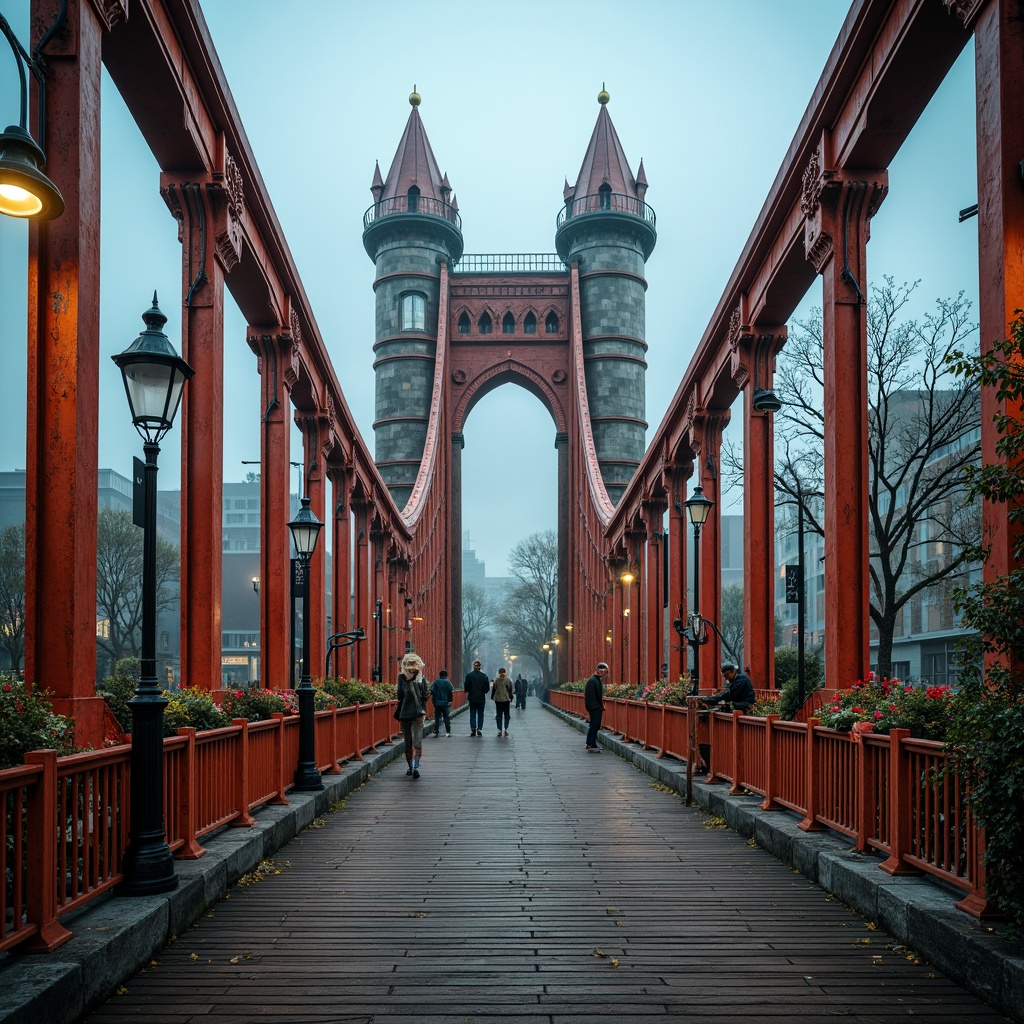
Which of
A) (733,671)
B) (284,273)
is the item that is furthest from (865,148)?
(284,273)

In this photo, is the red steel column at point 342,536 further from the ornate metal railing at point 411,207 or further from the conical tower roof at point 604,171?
the conical tower roof at point 604,171

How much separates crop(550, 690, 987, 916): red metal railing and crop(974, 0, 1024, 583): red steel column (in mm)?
1675

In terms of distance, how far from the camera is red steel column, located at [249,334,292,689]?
1819 cm

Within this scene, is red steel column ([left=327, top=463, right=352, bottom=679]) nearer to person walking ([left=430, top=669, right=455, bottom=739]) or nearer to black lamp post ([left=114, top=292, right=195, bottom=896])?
person walking ([left=430, top=669, right=455, bottom=739])

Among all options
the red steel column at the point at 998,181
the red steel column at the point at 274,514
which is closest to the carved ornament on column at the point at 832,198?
the red steel column at the point at 998,181

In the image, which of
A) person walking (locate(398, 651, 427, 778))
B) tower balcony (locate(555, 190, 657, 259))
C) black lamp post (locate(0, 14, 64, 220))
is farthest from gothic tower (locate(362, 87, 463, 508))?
black lamp post (locate(0, 14, 64, 220))

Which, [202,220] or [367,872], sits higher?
[202,220]

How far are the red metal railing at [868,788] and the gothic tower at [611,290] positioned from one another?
46606 millimetres

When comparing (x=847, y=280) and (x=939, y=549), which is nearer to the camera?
(x=847, y=280)

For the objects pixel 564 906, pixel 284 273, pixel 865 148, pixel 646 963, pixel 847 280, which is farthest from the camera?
pixel 284 273

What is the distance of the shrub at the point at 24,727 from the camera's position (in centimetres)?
577

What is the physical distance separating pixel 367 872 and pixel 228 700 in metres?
4.21

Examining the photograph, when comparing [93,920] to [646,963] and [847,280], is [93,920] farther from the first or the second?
[847,280]

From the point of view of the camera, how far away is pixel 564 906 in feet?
23.4
